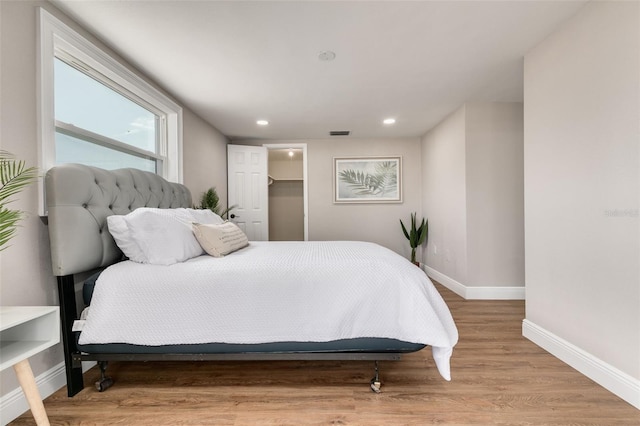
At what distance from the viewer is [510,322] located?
8.45ft

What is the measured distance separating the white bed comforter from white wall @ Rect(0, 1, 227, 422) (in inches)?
12.6

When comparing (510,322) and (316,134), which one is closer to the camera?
(510,322)

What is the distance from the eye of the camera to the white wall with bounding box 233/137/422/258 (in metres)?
4.79

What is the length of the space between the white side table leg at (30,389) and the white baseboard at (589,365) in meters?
2.78

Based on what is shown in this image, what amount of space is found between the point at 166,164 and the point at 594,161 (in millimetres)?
3469

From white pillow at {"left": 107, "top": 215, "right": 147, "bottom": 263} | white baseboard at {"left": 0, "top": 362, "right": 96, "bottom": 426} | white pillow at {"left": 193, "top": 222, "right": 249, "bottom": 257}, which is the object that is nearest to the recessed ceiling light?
white pillow at {"left": 193, "top": 222, "right": 249, "bottom": 257}

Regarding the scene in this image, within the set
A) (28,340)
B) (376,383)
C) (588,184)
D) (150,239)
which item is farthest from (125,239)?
(588,184)

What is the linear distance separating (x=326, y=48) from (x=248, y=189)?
2.82 metres

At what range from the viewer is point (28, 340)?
3.99 ft

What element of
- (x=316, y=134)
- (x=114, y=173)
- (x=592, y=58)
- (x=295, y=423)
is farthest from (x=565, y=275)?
(x=316, y=134)

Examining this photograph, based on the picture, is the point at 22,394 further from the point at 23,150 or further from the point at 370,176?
the point at 370,176

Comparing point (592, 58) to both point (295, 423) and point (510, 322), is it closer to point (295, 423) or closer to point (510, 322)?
point (510, 322)

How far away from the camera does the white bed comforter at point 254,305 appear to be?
1.50 meters

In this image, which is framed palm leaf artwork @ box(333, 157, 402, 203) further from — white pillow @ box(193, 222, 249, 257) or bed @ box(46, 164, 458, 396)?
bed @ box(46, 164, 458, 396)
